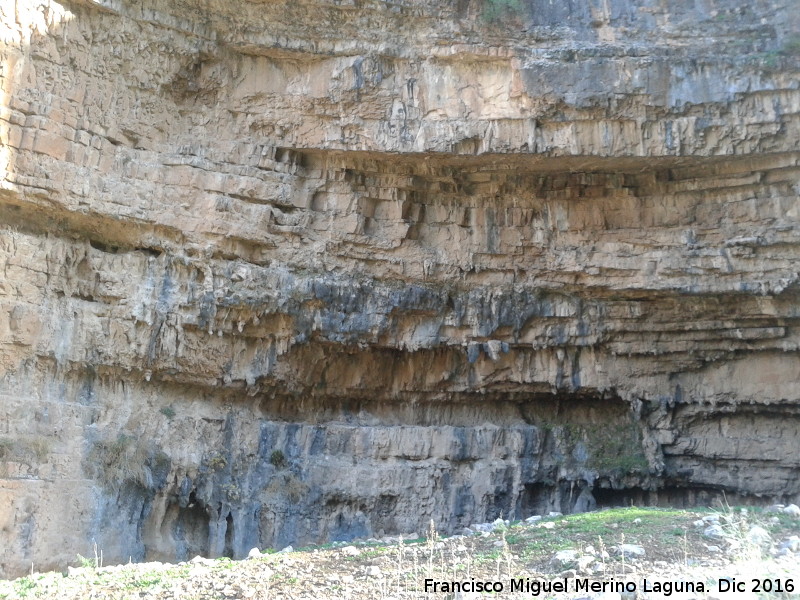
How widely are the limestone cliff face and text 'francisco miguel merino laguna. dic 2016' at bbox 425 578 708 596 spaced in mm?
8012

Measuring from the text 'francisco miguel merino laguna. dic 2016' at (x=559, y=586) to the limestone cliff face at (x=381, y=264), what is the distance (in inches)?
315

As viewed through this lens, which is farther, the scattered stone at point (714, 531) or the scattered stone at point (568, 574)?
the scattered stone at point (714, 531)

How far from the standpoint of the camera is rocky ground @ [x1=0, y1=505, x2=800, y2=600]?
20.4 feet

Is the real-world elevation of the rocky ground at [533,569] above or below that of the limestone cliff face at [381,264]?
below

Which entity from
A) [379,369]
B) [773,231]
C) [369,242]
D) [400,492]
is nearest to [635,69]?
[773,231]

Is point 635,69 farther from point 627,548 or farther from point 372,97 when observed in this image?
point 627,548

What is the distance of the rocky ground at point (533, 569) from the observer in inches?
245

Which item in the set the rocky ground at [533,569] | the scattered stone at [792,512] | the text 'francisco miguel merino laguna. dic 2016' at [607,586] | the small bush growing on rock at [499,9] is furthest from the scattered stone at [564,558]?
the small bush growing on rock at [499,9]

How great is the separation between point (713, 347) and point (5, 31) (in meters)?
14.2

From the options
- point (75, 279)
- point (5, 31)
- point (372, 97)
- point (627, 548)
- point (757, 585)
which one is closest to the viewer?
point (757, 585)

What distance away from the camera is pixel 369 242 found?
51.5 feet

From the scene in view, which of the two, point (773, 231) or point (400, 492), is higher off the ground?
point (773, 231)

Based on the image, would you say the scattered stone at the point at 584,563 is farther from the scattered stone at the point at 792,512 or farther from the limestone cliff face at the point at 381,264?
the limestone cliff face at the point at 381,264

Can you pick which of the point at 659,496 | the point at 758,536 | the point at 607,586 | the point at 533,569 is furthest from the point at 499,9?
the point at 607,586
